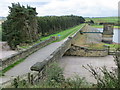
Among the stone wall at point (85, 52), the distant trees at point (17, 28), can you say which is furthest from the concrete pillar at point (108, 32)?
the distant trees at point (17, 28)

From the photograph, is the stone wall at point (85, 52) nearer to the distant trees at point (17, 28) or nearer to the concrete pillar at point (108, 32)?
the distant trees at point (17, 28)

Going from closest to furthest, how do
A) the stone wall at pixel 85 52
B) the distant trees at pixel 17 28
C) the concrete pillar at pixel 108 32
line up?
the stone wall at pixel 85 52, the distant trees at pixel 17 28, the concrete pillar at pixel 108 32

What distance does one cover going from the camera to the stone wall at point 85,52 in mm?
19391

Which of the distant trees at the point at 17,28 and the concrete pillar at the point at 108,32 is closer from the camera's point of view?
the distant trees at the point at 17,28

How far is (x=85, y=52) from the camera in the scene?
19438 millimetres

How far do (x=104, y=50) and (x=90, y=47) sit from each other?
174cm

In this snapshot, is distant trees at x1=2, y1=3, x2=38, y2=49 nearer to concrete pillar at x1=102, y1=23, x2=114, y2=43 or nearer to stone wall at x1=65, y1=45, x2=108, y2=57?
stone wall at x1=65, y1=45, x2=108, y2=57

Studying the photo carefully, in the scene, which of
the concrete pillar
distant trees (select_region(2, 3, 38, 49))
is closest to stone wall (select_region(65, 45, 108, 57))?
distant trees (select_region(2, 3, 38, 49))

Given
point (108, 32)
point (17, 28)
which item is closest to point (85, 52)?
point (17, 28)

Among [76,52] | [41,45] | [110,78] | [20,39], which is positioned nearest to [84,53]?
[76,52]

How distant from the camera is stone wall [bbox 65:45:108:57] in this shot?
19391 millimetres

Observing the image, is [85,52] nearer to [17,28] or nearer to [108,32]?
[17,28]

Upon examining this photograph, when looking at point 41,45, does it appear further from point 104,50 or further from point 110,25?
point 110,25

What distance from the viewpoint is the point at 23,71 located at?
29.0 feet
